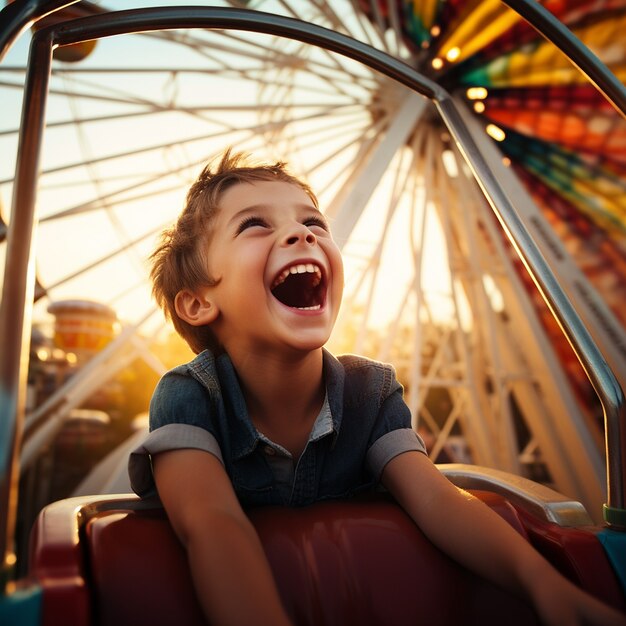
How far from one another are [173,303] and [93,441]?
15.4 feet

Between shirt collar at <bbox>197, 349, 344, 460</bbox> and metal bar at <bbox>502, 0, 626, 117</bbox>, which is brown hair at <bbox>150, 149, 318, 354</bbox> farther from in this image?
metal bar at <bbox>502, 0, 626, 117</bbox>

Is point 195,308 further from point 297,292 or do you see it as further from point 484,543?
point 484,543

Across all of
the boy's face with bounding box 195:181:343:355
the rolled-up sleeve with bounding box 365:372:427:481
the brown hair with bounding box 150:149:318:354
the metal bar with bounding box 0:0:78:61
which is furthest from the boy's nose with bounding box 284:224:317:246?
the metal bar with bounding box 0:0:78:61

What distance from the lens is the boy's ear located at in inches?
29.0

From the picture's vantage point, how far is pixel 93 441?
497 cm

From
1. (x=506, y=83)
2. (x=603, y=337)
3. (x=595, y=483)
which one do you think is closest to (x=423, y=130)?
(x=506, y=83)

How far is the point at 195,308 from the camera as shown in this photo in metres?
0.76

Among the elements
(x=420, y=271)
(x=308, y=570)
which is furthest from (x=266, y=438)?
(x=420, y=271)

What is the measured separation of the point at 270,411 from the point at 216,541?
0.25 meters

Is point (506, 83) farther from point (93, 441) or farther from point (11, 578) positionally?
point (93, 441)

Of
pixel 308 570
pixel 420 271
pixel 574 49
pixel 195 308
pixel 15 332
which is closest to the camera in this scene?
pixel 15 332

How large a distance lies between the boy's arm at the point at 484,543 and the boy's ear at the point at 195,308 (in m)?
0.31

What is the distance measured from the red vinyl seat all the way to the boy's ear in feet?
0.90

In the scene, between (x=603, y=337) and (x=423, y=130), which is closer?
(x=603, y=337)
